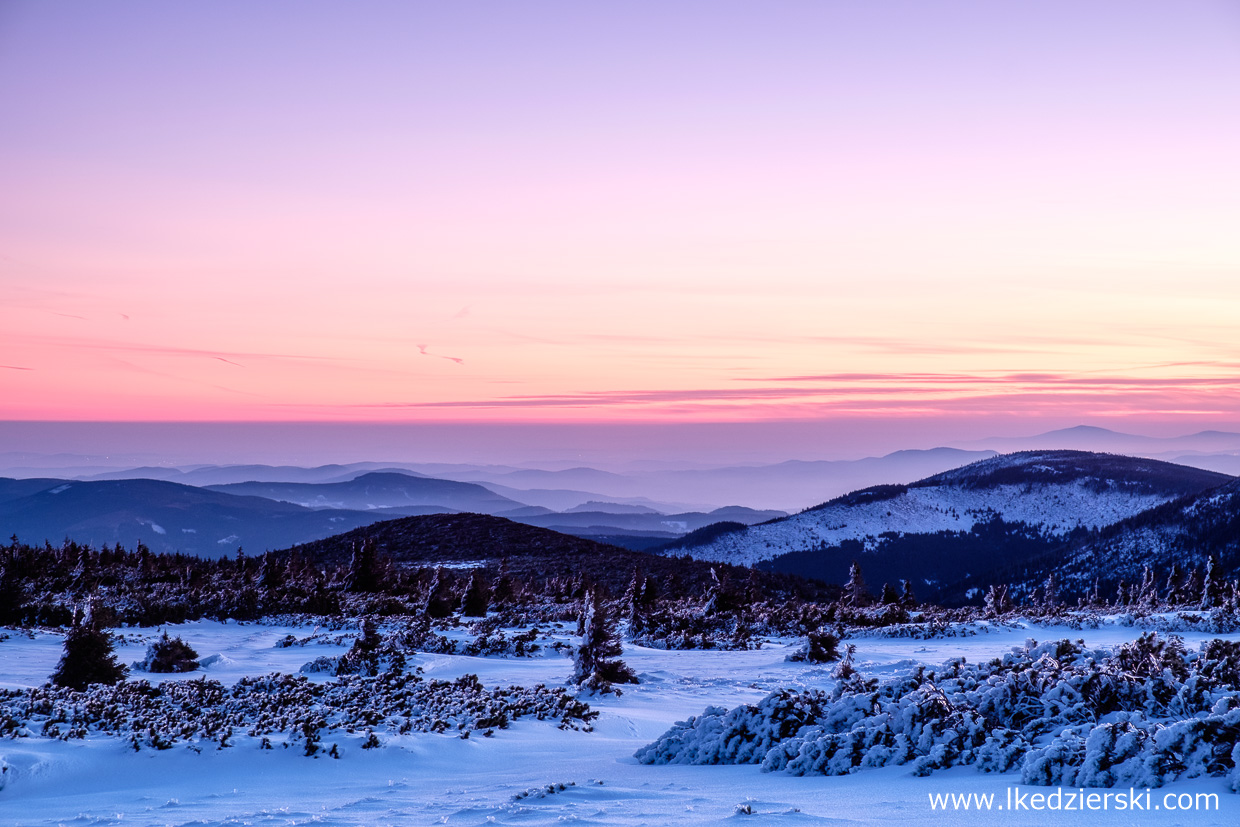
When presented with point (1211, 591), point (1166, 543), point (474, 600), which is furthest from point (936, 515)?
point (474, 600)

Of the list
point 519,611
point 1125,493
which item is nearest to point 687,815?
point 519,611

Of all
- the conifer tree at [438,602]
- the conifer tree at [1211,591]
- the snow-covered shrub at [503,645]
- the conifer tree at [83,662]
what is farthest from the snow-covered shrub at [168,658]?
the conifer tree at [1211,591]

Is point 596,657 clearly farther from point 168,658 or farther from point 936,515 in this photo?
point 936,515

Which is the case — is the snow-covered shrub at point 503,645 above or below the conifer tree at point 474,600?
above

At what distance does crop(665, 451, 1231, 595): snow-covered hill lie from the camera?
119 m

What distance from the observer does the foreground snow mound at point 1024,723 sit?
7414 mm

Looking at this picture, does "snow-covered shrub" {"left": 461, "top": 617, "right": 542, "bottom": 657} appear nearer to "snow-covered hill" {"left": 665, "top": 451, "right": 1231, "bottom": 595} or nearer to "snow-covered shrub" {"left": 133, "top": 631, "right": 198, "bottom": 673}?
"snow-covered shrub" {"left": 133, "top": 631, "right": 198, "bottom": 673}

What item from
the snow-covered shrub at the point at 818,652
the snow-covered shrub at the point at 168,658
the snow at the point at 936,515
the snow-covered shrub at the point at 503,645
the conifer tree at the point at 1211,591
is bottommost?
the snow at the point at 936,515

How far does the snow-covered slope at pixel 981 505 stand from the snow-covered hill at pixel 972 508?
14cm

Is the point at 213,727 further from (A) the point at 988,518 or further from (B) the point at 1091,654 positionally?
(A) the point at 988,518

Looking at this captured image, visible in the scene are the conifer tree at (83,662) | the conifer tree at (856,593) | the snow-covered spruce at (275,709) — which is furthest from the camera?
the conifer tree at (856,593)

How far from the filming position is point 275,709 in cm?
1351

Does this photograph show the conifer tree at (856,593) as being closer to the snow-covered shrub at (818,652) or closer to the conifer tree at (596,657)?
the snow-covered shrub at (818,652)

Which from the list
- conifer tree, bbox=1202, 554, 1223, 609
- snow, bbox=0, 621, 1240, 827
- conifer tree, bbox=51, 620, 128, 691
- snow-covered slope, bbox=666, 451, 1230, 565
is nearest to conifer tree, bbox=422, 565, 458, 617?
snow, bbox=0, 621, 1240, 827
